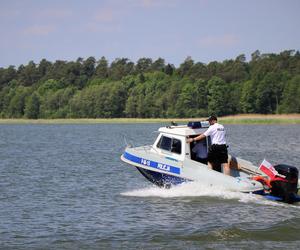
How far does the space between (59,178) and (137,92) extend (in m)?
115

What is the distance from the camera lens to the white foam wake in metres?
16.7

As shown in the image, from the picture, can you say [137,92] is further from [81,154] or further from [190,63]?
[81,154]

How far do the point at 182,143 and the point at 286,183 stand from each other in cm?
334

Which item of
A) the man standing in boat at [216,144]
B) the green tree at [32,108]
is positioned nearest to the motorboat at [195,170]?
the man standing in boat at [216,144]

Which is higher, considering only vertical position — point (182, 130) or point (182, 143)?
point (182, 130)

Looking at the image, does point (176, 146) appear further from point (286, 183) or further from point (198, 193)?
point (286, 183)

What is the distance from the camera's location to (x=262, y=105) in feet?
393

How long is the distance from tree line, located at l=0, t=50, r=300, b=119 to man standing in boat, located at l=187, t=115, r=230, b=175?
97054mm

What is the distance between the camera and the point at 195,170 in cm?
1745

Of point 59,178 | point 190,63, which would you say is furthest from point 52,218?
point 190,63

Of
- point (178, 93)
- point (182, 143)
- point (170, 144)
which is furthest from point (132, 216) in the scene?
point (178, 93)

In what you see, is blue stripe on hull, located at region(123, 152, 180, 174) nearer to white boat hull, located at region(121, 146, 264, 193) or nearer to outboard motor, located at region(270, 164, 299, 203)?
white boat hull, located at region(121, 146, 264, 193)

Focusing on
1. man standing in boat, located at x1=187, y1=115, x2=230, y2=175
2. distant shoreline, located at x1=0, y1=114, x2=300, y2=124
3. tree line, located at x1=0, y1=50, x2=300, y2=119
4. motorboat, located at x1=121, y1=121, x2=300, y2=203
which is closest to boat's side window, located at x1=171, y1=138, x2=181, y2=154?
motorboat, located at x1=121, y1=121, x2=300, y2=203

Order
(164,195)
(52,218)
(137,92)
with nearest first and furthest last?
(52,218)
(164,195)
(137,92)
